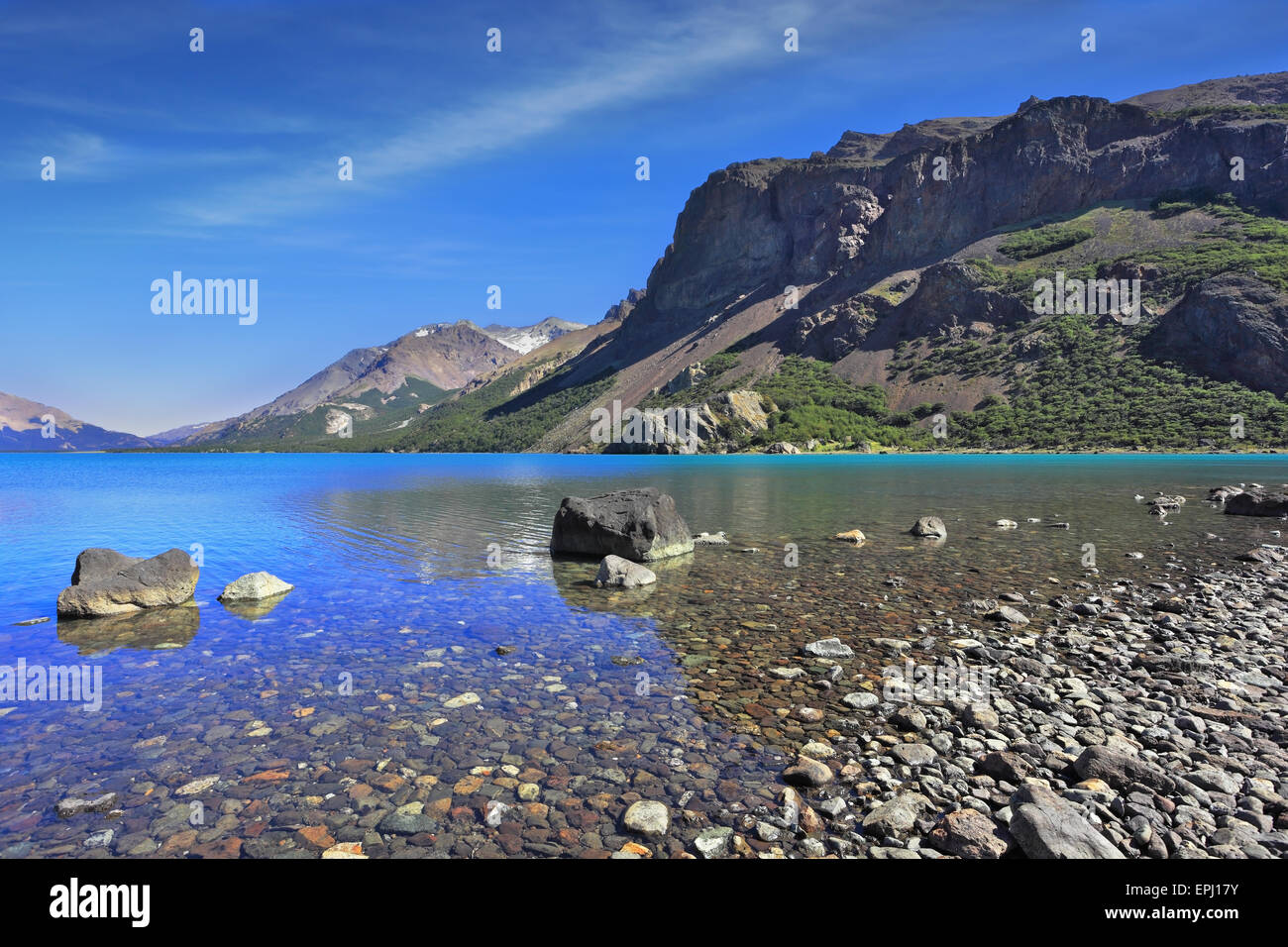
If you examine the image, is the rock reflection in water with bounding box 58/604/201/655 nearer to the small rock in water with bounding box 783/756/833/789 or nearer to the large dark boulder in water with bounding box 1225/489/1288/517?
the small rock in water with bounding box 783/756/833/789

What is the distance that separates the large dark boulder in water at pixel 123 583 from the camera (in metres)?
15.2

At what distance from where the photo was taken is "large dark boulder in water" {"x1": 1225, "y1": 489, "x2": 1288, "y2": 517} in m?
31.2

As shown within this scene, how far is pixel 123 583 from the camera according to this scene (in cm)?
1584

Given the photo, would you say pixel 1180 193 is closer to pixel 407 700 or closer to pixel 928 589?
pixel 928 589

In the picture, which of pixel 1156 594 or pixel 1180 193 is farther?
pixel 1180 193

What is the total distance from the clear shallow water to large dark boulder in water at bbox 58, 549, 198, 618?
2.38 feet

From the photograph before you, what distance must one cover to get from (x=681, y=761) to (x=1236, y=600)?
15.5 m

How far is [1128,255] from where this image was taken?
6644 inches

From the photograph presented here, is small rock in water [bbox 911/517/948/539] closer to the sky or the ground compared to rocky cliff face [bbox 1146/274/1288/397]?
closer to the ground
